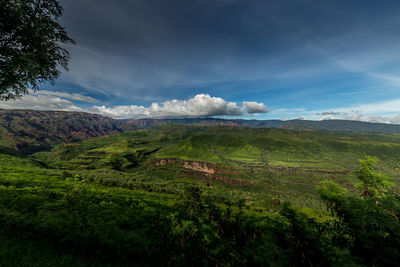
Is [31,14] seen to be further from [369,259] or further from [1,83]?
[369,259]

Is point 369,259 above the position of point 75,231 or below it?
above

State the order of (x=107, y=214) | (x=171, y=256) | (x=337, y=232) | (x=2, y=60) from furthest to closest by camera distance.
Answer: (x=107, y=214), (x=2, y=60), (x=337, y=232), (x=171, y=256)

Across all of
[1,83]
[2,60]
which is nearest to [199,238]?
[1,83]

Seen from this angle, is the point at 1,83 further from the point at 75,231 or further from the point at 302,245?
the point at 302,245

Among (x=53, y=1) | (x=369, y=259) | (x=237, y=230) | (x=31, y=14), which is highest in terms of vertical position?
(x=53, y=1)

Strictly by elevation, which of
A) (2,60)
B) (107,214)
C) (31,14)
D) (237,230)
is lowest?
(107,214)

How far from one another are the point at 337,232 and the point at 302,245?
11.2ft

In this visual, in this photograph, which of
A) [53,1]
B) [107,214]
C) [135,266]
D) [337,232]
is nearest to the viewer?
[135,266]

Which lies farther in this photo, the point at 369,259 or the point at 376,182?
the point at 376,182

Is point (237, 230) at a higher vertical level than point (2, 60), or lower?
lower

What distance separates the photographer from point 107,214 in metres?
14.2

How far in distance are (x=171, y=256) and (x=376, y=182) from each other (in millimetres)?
25316

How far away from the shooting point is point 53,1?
38.5ft

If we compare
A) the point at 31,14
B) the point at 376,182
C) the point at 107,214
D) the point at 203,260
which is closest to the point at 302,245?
the point at 203,260
